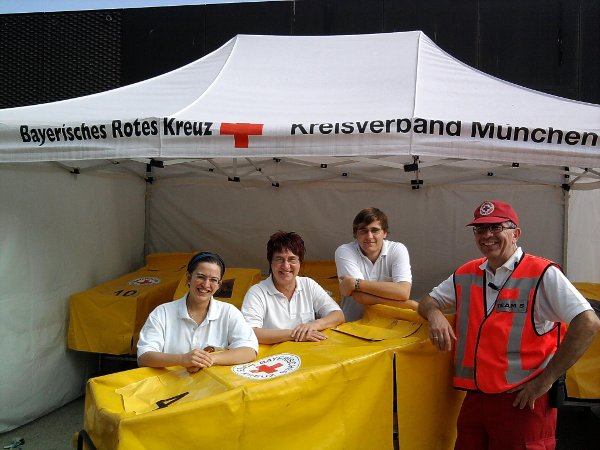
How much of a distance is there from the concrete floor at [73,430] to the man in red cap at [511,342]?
5.33 feet

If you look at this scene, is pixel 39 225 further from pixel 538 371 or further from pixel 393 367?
pixel 538 371

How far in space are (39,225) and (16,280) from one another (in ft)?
1.57

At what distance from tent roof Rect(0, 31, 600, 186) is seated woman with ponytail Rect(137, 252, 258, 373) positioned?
82cm

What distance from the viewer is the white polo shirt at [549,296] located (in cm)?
176

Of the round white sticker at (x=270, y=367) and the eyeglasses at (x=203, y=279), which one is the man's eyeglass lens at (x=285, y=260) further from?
the round white sticker at (x=270, y=367)

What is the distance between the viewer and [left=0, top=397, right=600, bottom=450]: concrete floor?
3.34 m

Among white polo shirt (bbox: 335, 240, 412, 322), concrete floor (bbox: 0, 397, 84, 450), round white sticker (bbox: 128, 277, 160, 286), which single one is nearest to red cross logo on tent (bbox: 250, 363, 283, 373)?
white polo shirt (bbox: 335, 240, 412, 322)

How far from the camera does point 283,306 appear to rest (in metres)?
2.63

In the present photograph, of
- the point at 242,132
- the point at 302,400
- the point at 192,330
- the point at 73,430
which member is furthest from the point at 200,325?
the point at 73,430

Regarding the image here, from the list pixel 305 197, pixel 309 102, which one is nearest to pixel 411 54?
pixel 309 102

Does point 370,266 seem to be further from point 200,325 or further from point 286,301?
point 200,325

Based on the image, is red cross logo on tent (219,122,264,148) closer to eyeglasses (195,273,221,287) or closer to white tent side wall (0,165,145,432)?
eyeglasses (195,273,221,287)

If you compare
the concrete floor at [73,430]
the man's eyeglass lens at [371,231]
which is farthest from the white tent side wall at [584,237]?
the man's eyeglass lens at [371,231]

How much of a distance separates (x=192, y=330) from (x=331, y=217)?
3.25 metres
